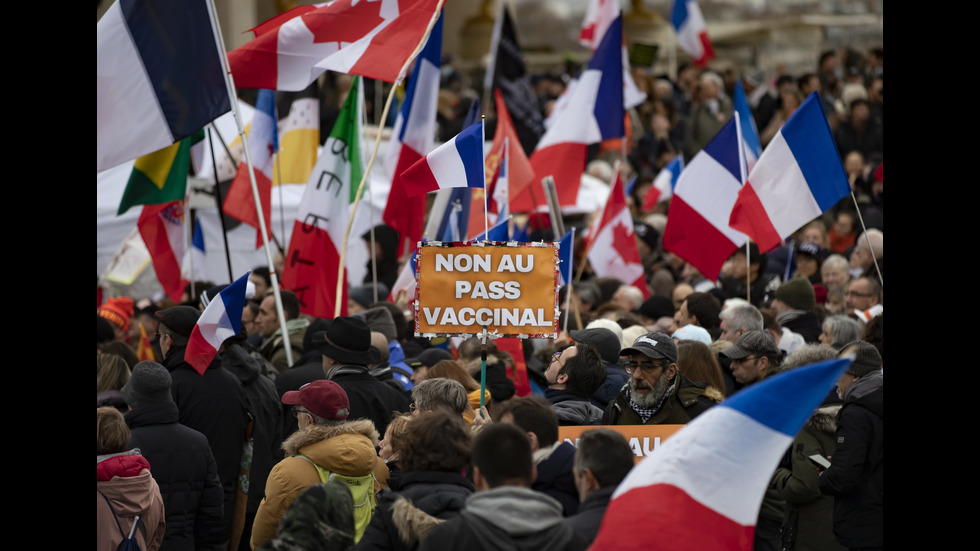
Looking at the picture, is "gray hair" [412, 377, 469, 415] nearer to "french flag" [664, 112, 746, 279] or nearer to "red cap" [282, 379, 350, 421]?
"red cap" [282, 379, 350, 421]

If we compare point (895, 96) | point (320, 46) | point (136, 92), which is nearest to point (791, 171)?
point (895, 96)

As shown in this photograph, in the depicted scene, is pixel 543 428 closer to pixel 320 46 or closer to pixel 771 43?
pixel 320 46

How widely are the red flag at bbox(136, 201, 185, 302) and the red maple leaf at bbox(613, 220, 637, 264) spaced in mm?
4003

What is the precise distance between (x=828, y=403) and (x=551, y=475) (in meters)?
2.37


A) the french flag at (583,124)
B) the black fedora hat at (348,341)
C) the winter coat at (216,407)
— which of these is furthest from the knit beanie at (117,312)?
the french flag at (583,124)

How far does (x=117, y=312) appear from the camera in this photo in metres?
10.5

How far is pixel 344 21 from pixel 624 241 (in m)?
4.19

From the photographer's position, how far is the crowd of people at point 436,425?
455cm

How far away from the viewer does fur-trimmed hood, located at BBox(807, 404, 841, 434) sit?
21.5 ft

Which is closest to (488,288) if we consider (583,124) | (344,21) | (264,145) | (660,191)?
(344,21)

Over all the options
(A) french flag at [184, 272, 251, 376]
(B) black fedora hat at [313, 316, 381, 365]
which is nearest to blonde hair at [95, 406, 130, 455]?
(A) french flag at [184, 272, 251, 376]

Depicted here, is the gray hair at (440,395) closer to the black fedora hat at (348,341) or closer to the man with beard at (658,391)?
the man with beard at (658,391)

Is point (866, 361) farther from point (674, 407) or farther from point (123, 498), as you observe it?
point (123, 498)

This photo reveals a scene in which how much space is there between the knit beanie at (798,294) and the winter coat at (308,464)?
4937 millimetres
